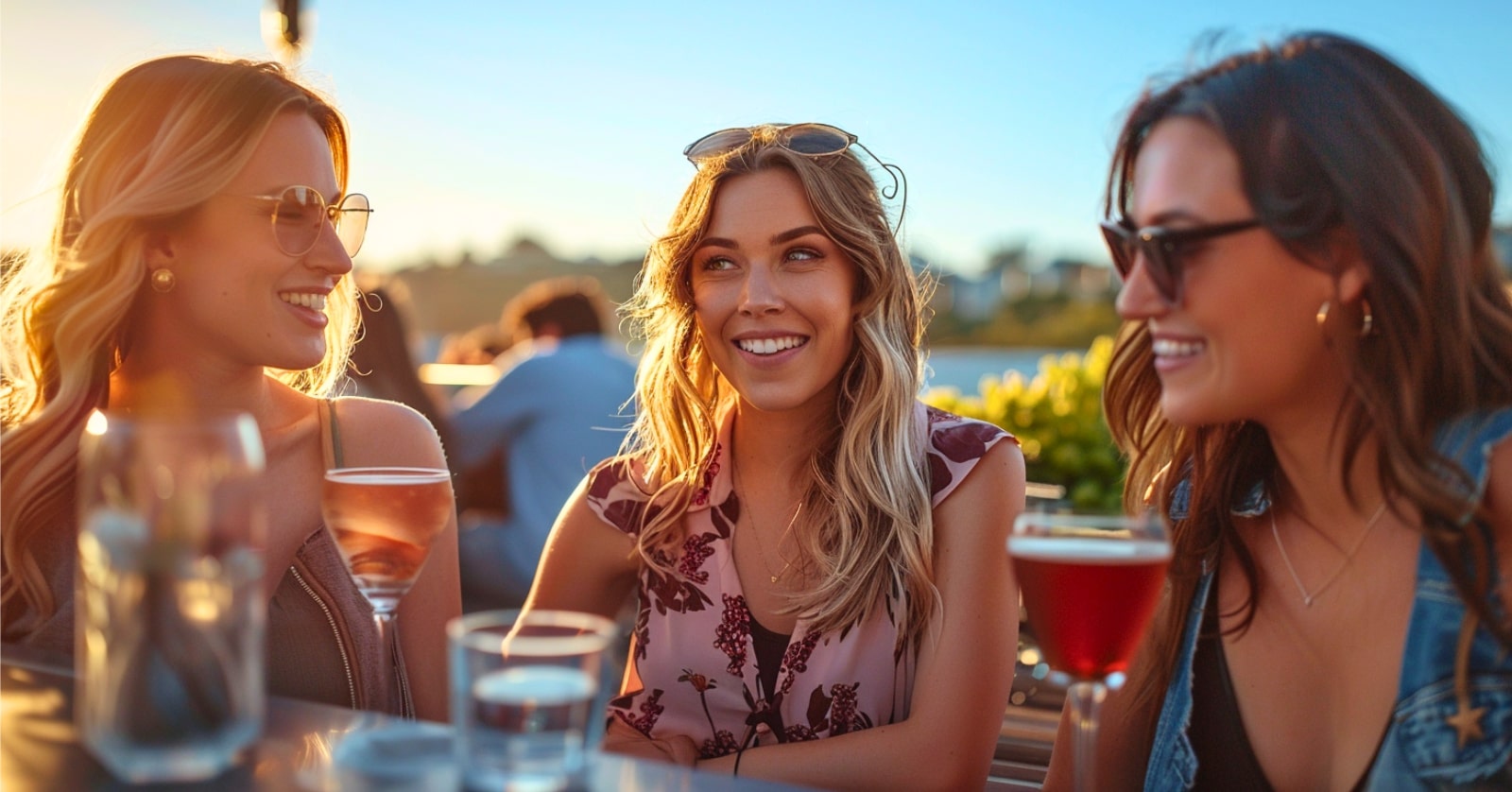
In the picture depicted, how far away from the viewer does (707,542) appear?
246cm

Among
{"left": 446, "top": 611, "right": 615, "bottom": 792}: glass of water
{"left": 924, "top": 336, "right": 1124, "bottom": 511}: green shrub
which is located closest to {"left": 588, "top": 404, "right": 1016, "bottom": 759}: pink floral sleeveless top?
{"left": 446, "top": 611, "right": 615, "bottom": 792}: glass of water

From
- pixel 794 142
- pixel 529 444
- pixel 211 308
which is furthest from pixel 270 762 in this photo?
pixel 529 444

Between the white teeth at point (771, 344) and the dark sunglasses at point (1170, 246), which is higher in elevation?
the dark sunglasses at point (1170, 246)

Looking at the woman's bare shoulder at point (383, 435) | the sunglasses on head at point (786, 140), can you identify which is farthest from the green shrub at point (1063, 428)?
the woman's bare shoulder at point (383, 435)

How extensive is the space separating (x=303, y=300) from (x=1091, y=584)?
1.63m

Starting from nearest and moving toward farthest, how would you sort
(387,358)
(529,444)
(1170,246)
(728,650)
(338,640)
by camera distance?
(1170,246)
(338,640)
(728,650)
(387,358)
(529,444)

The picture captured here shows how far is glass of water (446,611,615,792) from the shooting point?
991 mm

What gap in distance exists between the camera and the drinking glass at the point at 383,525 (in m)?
1.53

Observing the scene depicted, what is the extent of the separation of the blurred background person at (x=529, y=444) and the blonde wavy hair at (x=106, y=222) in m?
3.09

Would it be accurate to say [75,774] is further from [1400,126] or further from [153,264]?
[1400,126]

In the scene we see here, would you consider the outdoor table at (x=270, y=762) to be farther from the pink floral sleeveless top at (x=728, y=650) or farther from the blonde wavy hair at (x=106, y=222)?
the pink floral sleeveless top at (x=728, y=650)

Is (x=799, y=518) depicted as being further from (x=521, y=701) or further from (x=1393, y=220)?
(x=521, y=701)

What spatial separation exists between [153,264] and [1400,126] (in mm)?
2067

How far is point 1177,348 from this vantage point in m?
1.55
